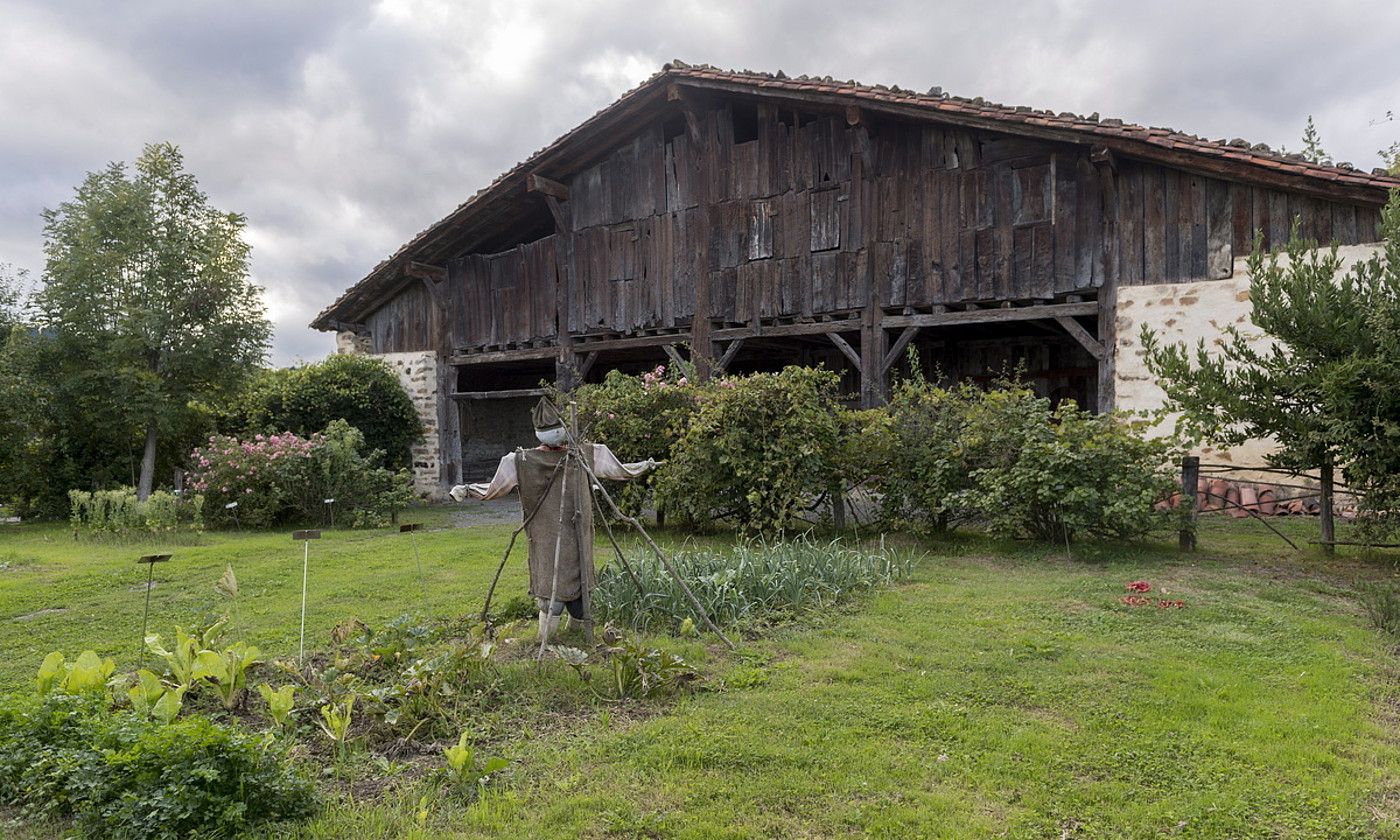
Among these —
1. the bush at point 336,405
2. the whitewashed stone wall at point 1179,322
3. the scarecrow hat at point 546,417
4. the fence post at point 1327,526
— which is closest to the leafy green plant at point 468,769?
the scarecrow hat at point 546,417

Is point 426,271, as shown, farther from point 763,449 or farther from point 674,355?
point 763,449

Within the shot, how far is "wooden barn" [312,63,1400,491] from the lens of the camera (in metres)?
9.86

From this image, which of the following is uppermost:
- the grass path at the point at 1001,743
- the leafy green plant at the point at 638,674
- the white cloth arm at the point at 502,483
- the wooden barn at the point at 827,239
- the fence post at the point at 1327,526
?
the wooden barn at the point at 827,239

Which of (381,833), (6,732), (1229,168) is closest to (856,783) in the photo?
(381,833)

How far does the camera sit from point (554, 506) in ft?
16.9

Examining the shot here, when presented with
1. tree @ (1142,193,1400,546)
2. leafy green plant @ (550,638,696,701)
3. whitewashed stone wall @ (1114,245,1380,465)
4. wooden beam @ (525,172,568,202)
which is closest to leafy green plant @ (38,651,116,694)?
leafy green plant @ (550,638,696,701)

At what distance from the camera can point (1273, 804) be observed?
303 centimetres

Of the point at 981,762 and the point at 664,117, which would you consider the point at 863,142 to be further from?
the point at 981,762

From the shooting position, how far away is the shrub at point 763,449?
8867 mm

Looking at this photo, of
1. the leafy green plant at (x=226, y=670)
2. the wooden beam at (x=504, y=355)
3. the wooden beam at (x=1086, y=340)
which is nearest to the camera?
the leafy green plant at (x=226, y=670)

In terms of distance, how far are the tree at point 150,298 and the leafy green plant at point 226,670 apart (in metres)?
11.5

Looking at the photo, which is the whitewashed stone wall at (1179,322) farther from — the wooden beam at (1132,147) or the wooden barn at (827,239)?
the wooden beam at (1132,147)

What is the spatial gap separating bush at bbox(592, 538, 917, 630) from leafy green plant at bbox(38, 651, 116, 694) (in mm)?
2740

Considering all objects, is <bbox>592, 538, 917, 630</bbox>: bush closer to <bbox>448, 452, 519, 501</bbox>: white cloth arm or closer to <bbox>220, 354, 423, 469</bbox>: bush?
<bbox>448, 452, 519, 501</bbox>: white cloth arm
